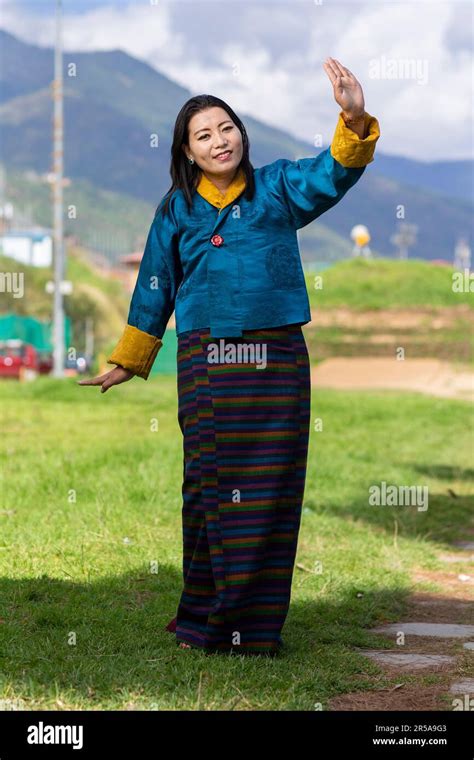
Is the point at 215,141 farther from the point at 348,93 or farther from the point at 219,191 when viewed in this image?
the point at 348,93

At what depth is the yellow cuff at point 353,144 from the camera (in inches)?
165

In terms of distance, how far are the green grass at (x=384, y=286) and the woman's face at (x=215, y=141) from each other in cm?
2958

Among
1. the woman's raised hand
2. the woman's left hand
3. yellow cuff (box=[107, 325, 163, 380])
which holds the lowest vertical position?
the woman's raised hand

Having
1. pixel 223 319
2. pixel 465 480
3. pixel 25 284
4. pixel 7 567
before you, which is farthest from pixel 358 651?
pixel 25 284

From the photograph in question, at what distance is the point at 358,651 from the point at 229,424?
1056mm

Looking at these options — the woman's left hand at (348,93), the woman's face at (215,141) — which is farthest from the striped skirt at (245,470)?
the woman's left hand at (348,93)

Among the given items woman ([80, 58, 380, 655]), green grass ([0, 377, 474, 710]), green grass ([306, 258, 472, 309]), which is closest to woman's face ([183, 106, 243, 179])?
woman ([80, 58, 380, 655])

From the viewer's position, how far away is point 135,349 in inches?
180

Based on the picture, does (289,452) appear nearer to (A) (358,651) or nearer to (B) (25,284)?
(A) (358,651)

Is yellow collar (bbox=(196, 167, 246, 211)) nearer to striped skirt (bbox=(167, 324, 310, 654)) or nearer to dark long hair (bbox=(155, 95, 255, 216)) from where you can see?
dark long hair (bbox=(155, 95, 255, 216))

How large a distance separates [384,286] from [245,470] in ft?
108

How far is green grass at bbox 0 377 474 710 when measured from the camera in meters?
3.92

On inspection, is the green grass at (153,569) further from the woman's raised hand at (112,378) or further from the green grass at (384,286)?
the green grass at (384,286)

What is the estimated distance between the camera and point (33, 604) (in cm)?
501
